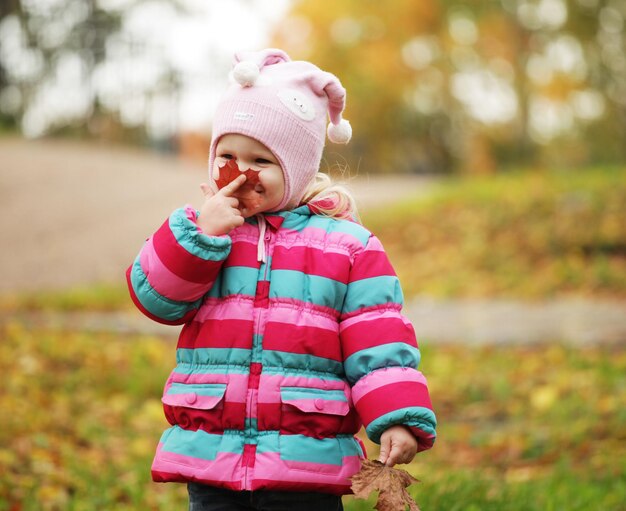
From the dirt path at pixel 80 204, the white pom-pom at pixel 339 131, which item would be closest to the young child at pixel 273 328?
the white pom-pom at pixel 339 131

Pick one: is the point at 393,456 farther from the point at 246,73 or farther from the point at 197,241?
the point at 246,73

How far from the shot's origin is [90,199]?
12414 millimetres

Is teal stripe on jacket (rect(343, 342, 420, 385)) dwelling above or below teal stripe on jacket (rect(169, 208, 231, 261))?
below

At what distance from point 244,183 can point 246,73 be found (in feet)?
0.89

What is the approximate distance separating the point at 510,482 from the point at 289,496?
1.67 m

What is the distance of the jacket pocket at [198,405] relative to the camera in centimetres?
194

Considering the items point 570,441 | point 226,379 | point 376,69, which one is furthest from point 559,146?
point 226,379

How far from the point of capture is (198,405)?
1941mm

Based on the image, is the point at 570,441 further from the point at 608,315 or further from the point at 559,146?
the point at 559,146

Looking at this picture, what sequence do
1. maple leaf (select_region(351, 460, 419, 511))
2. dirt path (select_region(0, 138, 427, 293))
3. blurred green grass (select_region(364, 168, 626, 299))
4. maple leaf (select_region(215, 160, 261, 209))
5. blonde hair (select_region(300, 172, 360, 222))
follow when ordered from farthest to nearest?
dirt path (select_region(0, 138, 427, 293)) → blurred green grass (select_region(364, 168, 626, 299)) → blonde hair (select_region(300, 172, 360, 222)) → maple leaf (select_region(215, 160, 261, 209)) → maple leaf (select_region(351, 460, 419, 511))

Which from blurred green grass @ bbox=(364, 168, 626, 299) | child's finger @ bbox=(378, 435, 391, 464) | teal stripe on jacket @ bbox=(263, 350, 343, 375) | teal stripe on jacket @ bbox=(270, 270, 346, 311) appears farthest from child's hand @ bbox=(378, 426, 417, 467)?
blurred green grass @ bbox=(364, 168, 626, 299)

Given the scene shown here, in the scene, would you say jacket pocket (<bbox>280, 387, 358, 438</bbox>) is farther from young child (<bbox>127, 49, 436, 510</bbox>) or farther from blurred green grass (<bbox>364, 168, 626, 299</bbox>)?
blurred green grass (<bbox>364, 168, 626, 299</bbox>)

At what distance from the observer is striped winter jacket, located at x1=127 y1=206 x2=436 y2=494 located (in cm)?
192

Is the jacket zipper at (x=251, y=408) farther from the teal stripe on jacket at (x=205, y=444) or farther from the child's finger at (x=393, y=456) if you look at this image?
the child's finger at (x=393, y=456)
